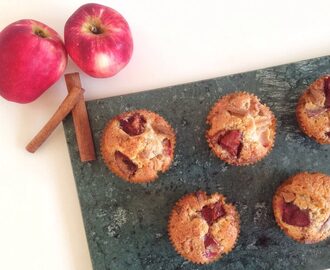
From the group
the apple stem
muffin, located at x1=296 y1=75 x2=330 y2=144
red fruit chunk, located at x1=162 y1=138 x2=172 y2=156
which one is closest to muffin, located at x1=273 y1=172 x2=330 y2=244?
muffin, located at x1=296 y1=75 x2=330 y2=144

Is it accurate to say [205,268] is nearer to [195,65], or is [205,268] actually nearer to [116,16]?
[195,65]

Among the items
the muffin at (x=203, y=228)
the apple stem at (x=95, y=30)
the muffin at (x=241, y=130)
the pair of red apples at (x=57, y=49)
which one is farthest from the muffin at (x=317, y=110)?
the apple stem at (x=95, y=30)

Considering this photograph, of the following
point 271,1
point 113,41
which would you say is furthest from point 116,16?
point 271,1

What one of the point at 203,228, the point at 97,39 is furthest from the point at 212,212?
the point at 97,39

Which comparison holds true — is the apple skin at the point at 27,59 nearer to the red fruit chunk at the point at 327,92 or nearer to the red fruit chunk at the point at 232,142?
the red fruit chunk at the point at 232,142

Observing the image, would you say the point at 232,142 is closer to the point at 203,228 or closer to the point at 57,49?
the point at 203,228

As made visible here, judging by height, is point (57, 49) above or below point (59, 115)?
above
